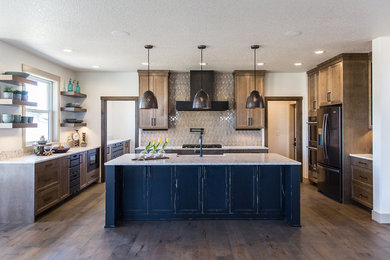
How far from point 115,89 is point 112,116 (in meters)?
2.47

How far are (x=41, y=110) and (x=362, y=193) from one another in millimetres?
5922

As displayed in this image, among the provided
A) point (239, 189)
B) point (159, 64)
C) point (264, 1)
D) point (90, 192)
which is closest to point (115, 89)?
point (159, 64)

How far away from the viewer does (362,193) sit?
4.21m

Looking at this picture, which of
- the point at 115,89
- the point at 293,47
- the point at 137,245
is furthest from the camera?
the point at 115,89

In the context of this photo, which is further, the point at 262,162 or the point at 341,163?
the point at 341,163

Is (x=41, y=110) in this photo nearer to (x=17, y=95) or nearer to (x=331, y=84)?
(x=17, y=95)

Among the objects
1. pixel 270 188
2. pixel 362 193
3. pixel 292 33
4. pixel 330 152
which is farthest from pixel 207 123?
pixel 362 193

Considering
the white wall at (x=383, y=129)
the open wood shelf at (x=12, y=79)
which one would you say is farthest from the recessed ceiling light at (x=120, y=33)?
the white wall at (x=383, y=129)

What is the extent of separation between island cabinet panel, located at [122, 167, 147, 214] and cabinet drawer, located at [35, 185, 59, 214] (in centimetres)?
127

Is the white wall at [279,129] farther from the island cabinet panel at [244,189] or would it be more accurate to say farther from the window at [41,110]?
the window at [41,110]

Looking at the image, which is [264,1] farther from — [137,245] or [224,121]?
[224,121]

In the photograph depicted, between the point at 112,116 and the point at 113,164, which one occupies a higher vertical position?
the point at 112,116

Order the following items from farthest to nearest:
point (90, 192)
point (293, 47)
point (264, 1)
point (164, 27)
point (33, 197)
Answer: point (90, 192)
point (293, 47)
point (33, 197)
point (164, 27)
point (264, 1)

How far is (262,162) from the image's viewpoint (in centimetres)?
343
